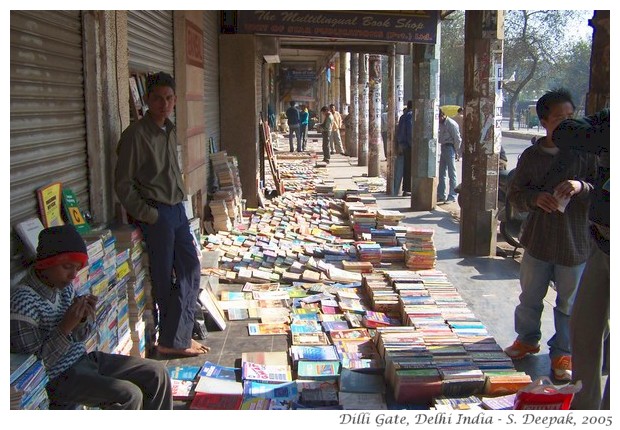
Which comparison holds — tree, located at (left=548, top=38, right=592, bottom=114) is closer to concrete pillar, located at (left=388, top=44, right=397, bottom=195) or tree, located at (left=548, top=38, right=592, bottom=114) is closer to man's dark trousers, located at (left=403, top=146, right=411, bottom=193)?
concrete pillar, located at (left=388, top=44, right=397, bottom=195)

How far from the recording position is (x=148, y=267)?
15.7 feet

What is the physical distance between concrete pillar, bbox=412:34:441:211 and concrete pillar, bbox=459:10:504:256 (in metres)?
3.24

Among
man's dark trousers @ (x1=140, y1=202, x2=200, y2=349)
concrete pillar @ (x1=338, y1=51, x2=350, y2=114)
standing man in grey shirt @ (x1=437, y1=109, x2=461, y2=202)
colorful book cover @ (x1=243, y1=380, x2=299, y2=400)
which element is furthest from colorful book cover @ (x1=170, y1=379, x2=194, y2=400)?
concrete pillar @ (x1=338, y1=51, x2=350, y2=114)

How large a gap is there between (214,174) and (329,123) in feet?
38.2

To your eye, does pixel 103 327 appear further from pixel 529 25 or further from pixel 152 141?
pixel 529 25

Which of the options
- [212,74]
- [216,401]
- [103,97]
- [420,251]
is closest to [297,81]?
[212,74]

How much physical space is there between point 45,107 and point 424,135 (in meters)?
8.35

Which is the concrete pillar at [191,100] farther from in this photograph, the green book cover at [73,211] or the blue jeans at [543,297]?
the blue jeans at [543,297]

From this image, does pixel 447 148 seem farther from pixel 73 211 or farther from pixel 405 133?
pixel 73 211

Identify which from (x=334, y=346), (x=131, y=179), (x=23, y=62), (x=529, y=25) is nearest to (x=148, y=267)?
(x=131, y=179)

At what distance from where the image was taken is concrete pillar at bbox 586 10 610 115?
12.6ft

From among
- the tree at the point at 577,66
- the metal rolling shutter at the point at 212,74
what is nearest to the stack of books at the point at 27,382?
the metal rolling shutter at the point at 212,74

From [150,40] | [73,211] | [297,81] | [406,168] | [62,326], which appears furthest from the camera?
[297,81]

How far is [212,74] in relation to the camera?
10.2 metres
